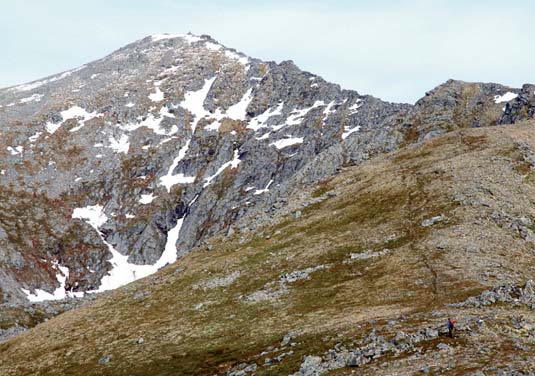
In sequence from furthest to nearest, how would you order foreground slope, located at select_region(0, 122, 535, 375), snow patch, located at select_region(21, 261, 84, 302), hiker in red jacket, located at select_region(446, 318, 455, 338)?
snow patch, located at select_region(21, 261, 84, 302) → foreground slope, located at select_region(0, 122, 535, 375) → hiker in red jacket, located at select_region(446, 318, 455, 338)

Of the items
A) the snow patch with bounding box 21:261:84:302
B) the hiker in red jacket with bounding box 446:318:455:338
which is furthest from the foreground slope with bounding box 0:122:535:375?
the snow patch with bounding box 21:261:84:302

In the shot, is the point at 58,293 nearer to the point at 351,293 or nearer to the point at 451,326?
the point at 351,293

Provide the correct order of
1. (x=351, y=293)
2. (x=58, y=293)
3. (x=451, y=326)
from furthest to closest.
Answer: (x=58, y=293)
(x=351, y=293)
(x=451, y=326)

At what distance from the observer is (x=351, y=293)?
48906 millimetres

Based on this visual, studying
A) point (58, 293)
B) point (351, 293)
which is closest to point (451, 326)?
point (351, 293)

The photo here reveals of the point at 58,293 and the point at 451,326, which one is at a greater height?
the point at 451,326

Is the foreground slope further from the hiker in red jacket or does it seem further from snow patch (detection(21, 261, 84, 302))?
snow patch (detection(21, 261, 84, 302))

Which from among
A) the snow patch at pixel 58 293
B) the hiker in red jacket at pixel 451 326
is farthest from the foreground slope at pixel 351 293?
the snow patch at pixel 58 293

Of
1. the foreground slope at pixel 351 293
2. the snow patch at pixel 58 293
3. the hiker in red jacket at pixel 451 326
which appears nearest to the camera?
the hiker in red jacket at pixel 451 326

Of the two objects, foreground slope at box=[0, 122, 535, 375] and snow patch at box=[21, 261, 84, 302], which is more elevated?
foreground slope at box=[0, 122, 535, 375]

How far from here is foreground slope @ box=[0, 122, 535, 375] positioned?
32500mm

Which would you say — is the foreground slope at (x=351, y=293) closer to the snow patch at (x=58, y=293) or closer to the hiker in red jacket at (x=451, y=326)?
the hiker in red jacket at (x=451, y=326)

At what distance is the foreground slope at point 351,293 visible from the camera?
3250 centimetres

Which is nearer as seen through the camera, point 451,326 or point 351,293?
point 451,326
